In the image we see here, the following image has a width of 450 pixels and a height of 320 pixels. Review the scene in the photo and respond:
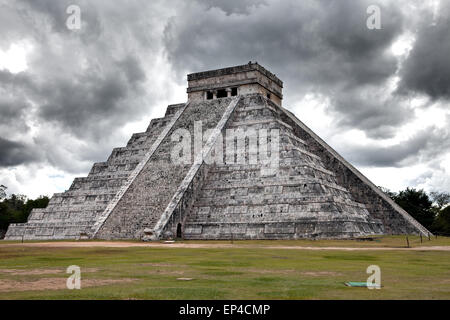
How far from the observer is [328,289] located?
283 inches

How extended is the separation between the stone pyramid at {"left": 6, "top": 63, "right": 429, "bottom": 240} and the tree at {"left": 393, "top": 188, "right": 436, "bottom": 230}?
12.8 meters

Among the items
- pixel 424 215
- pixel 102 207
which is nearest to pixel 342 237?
pixel 102 207

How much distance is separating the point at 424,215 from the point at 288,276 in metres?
35.6

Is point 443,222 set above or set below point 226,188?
below

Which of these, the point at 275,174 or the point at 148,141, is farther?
the point at 148,141

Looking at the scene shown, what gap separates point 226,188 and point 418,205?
22873mm

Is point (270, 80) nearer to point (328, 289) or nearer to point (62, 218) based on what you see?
point (62, 218)

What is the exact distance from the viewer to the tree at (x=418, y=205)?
40.8 meters

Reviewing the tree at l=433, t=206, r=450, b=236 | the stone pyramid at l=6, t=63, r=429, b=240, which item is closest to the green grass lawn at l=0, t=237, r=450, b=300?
the stone pyramid at l=6, t=63, r=429, b=240

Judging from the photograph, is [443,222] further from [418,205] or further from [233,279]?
[233,279]

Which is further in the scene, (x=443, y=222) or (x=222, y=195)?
(x=443, y=222)

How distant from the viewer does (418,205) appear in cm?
4222

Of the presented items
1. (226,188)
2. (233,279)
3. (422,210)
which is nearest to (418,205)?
(422,210)

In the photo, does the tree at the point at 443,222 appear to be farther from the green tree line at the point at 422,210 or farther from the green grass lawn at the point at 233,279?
the green grass lawn at the point at 233,279
